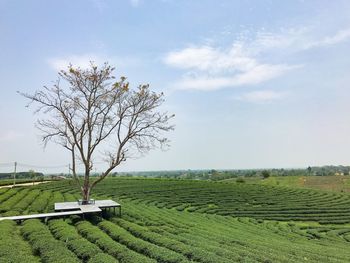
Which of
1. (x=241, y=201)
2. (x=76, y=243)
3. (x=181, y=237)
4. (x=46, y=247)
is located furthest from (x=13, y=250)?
(x=241, y=201)

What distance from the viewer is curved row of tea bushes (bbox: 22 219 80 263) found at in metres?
11.0

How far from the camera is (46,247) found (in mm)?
12258

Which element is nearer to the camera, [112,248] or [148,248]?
[148,248]

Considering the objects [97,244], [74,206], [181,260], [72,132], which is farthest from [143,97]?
[181,260]

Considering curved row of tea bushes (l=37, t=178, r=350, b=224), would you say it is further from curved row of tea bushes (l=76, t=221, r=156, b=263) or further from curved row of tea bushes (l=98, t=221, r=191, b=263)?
curved row of tea bushes (l=98, t=221, r=191, b=263)

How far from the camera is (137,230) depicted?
16047 millimetres

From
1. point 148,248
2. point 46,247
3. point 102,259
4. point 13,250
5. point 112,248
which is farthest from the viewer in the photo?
point 46,247

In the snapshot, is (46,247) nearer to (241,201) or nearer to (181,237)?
(181,237)

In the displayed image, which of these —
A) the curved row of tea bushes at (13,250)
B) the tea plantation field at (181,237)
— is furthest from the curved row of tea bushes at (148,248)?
the curved row of tea bushes at (13,250)

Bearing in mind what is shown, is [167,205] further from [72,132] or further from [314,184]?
[314,184]

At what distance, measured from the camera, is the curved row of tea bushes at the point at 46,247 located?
11.0 metres

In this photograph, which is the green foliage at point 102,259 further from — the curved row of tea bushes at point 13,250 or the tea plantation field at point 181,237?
the curved row of tea bushes at point 13,250

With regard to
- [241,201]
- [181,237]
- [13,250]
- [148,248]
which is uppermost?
[13,250]

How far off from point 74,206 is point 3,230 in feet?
25.8
